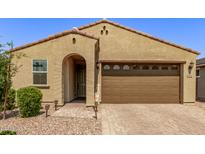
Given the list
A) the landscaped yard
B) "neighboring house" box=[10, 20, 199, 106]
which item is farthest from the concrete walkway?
"neighboring house" box=[10, 20, 199, 106]

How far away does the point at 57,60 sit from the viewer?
386 inches

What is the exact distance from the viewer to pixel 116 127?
237 inches

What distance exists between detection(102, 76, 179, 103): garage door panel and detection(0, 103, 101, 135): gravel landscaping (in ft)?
15.0

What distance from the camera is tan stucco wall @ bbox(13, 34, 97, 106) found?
9617mm

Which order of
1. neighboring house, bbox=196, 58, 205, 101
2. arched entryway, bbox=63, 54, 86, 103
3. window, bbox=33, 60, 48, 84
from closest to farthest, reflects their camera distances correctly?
window, bbox=33, 60, 48, 84
arched entryway, bbox=63, 54, 86, 103
neighboring house, bbox=196, 58, 205, 101

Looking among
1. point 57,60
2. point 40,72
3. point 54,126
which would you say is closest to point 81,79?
point 40,72

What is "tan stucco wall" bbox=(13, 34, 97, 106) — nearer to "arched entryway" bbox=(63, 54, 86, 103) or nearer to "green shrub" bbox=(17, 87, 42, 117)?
"arched entryway" bbox=(63, 54, 86, 103)

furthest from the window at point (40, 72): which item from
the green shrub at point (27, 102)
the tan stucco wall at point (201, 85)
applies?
the tan stucco wall at point (201, 85)

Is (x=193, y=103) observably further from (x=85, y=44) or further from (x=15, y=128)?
(x=15, y=128)

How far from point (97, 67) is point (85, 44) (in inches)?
87.1

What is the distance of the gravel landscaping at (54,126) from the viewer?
5391 millimetres

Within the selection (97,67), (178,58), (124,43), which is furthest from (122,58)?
(178,58)

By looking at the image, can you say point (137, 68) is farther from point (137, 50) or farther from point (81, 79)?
point (81, 79)

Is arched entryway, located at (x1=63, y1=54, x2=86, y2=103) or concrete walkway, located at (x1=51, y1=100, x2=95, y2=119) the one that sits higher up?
arched entryway, located at (x1=63, y1=54, x2=86, y2=103)
